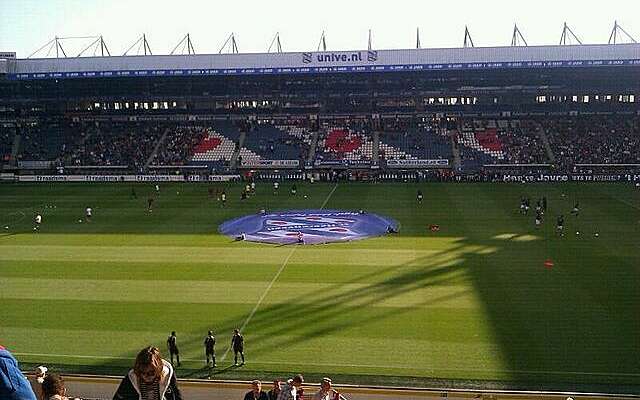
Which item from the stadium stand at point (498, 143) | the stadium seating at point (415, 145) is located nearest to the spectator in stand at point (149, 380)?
the stadium stand at point (498, 143)

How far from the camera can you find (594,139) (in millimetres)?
64875

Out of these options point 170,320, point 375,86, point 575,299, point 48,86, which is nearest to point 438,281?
point 575,299

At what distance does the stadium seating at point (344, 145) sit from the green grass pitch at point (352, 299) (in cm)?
2690

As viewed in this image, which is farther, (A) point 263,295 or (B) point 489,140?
(B) point 489,140

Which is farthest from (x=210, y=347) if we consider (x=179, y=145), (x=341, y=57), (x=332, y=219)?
(x=179, y=145)

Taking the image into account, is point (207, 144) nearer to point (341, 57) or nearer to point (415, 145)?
point (341, 57)

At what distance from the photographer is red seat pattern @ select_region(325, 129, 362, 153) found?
68.4m

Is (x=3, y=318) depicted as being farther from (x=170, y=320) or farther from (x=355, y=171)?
(x=355, y=171)

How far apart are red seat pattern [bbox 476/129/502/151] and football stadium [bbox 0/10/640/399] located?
32cm

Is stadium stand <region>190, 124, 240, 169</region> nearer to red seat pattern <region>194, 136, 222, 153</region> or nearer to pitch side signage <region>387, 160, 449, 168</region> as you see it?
red seat pattern <region>194, 136, 222, 153</region>

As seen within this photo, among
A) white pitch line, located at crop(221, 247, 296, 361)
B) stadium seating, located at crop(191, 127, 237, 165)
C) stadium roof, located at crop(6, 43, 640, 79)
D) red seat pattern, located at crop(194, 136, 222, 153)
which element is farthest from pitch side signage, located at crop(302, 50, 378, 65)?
white pitch line, located at crop(221, 247, 296, 361)

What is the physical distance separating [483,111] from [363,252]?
47013mm

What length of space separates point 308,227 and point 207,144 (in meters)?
37.8

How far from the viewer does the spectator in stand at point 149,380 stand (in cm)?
475
